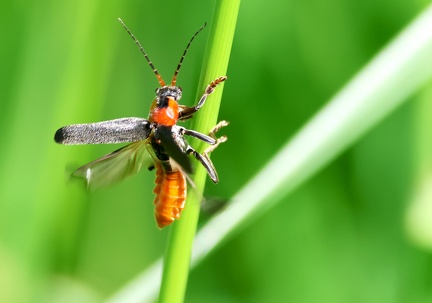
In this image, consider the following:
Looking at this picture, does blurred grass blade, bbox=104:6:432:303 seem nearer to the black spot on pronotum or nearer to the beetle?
the beetle

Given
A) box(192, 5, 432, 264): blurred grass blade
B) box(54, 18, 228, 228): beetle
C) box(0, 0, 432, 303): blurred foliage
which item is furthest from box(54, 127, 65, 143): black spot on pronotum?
box(192, 5, 432, 264): blurred grass blade

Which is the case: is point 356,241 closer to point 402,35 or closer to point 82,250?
point 402,35

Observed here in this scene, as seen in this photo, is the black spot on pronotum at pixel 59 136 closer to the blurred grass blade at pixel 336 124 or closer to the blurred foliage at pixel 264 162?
the blurred foliage at pixel 264 162

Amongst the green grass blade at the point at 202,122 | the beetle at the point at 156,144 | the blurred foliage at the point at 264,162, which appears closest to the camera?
the green grass blade at the point at 202,122

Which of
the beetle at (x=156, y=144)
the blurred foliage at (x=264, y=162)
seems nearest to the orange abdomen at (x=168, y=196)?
the beetle at (x=156, y=144)

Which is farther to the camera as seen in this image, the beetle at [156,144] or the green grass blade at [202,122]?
the beetle at [156,144]

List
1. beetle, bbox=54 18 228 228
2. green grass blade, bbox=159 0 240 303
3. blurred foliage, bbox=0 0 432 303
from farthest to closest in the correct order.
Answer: blurred foliage, bbox=0 0 432 303 → beetle, bbox=54 18 228 228 → green grass blade, bbox=159 0 240 303

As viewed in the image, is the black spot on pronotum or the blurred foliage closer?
the black spot on pronotum
